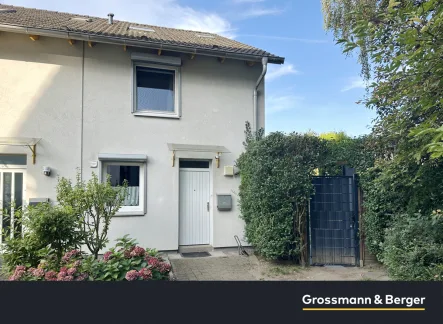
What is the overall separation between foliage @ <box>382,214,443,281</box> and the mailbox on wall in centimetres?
399

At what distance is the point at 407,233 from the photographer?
4535mm

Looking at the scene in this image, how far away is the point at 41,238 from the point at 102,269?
1149mm

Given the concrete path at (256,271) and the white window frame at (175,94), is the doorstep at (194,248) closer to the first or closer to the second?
the concrete path at (256,271)

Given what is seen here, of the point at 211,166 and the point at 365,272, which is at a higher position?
the point at 211,166

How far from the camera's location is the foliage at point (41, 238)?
4207 millimetres

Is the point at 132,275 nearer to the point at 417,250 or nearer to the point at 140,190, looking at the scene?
the point at 140,190

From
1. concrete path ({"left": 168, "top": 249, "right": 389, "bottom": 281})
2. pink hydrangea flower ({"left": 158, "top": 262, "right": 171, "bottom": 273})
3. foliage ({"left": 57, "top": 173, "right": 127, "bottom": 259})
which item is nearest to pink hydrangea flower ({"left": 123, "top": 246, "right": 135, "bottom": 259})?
pink hydrangea flower ({"left": 158, "top": 262, "right": 171, "bottom": 273})

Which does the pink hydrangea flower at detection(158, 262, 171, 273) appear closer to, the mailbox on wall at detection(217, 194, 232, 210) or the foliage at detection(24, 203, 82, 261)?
the foliage at detection(24, 203, 82, 261)

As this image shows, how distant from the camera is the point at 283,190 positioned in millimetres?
6312
